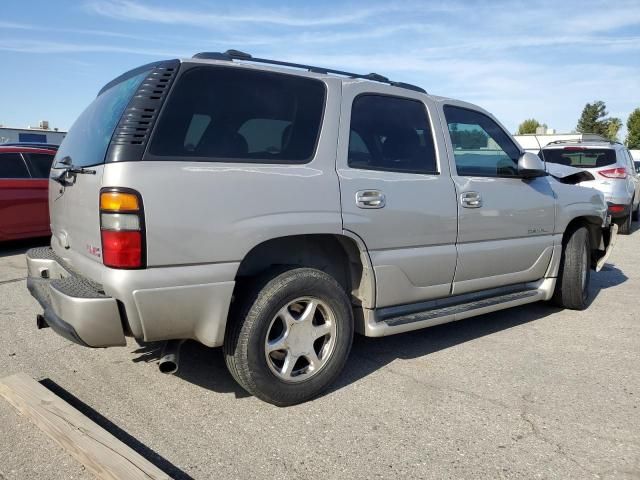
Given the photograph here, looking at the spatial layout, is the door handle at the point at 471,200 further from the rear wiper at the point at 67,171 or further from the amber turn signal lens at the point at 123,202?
the rear wiper at the point at 67,171

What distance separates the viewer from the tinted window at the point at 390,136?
3365mm

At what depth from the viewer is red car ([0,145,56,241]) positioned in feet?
25.2

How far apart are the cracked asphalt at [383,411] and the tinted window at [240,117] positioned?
1.45 metres

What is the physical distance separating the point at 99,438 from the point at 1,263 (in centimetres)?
564

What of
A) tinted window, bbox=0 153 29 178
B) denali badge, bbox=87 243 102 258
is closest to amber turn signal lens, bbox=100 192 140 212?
denali badge, bbox=87 243 102 258

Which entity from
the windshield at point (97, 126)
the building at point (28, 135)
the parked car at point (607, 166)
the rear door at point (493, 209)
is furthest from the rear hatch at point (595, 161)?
the building at point (28, 135)

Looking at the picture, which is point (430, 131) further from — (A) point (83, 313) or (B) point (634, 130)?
(B) point (634, 130)

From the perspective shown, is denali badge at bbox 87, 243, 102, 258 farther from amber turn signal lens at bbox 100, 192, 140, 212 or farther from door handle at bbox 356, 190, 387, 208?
door handle at bbox 356, 190, 387, 208

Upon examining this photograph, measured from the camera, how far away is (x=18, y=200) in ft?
25.4

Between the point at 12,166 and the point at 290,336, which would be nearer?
the point at 290,336

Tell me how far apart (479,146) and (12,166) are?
6874mm

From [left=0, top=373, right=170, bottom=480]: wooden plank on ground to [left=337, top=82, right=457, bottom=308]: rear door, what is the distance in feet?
5.40

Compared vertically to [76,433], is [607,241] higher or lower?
higher

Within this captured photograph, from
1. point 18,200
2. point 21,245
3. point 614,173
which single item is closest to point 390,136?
point 18,200
